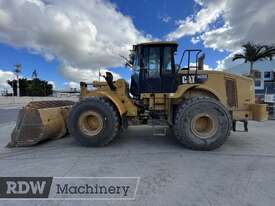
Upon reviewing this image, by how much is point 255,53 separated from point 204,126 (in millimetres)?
23943

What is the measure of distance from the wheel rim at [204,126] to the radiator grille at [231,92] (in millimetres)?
977

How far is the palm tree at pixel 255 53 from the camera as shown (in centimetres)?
2588

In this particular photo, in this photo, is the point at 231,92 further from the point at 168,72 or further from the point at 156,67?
the point at 156,67

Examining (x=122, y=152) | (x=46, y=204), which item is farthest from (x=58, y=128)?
(x=46, y=204)

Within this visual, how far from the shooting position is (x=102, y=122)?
612cm

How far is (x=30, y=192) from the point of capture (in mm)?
3562

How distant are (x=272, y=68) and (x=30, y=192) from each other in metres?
29.2

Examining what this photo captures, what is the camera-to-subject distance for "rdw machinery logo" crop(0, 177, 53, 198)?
11.4 ft

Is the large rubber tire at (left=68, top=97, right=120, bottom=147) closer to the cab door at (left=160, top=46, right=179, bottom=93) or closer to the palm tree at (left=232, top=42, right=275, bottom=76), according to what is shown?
the cab door at (left=160, top=46, right=179, bottom=93)

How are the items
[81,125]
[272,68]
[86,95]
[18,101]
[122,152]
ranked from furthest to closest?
[18,101], [272,68], [86,95], [81,125], [122,152]

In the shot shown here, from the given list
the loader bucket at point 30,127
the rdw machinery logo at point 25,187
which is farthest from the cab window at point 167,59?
the rdw machinery logo at point 25,187

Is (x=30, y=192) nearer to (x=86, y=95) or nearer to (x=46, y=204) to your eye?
(x=46, y=204)

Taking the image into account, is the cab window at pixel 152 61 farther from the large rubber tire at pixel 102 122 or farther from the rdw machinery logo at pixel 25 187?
the rdw machinery logo at pixel 25 187

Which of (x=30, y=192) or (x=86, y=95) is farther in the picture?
(x=86, y=95)
